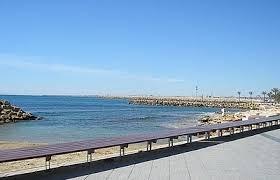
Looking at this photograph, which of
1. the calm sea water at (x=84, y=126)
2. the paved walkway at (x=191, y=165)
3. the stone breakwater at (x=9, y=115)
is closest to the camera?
the paved walkway at (x=191, y=165)

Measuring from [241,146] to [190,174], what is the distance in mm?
5553

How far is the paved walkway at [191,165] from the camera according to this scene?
850 cm

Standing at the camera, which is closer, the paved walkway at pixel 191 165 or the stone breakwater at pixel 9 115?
the paved walkway at pixel 191 165

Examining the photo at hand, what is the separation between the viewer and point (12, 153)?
8.57 m

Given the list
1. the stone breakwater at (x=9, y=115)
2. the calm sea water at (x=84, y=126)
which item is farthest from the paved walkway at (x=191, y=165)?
the stone breakwater at (x=9, y=115)

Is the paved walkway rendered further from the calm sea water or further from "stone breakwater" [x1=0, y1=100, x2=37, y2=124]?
"stone breakwater" [x1=0, y1=100, x2=37, y2=124]

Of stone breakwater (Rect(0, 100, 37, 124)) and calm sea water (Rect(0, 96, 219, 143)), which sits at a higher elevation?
stone breakwater (Rect(0, 100, 37, 124))

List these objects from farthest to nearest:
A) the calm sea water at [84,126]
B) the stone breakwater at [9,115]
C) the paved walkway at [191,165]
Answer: the stone breakwater at [9,115], the calm sea water at [84,126], the paved walkway at [191,165]

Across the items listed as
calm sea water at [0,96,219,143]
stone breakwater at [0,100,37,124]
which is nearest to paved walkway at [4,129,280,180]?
calm sea water at [0,96,219,143]

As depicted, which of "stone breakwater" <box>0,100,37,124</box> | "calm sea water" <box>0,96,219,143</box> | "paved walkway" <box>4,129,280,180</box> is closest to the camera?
"paved walkway" <box>4,129,280,180</box>

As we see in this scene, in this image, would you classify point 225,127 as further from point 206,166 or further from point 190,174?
point 190,174

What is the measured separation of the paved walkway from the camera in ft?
27.9

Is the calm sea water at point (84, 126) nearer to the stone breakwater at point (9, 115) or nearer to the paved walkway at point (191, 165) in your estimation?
the stone breakwater at point (9, 115)

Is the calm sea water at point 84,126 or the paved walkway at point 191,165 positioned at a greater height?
the paved walkway at point 191,165
